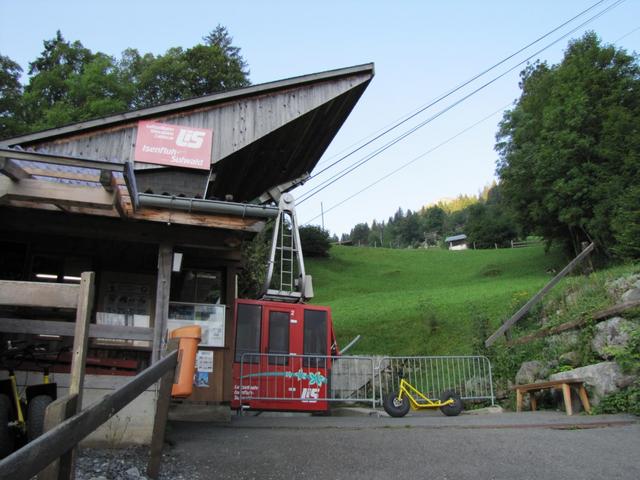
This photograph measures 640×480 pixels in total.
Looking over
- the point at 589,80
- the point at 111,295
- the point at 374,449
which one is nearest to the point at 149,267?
the point at 111,295

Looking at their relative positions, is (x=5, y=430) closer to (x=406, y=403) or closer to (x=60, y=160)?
(x=60, y=160)

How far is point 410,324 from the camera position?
71.7ft

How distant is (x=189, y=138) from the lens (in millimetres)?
12031

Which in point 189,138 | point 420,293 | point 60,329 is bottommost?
point 60,329

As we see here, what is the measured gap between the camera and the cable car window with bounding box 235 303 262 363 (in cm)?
1122

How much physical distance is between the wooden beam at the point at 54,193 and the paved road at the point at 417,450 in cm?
284

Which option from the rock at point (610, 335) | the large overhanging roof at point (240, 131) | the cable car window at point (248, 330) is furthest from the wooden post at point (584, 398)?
the large overhanging roof at point (240, 131)

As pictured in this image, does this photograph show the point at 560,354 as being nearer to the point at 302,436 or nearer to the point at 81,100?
the point at 302,436

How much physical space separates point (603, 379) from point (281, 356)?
5822 millimetres

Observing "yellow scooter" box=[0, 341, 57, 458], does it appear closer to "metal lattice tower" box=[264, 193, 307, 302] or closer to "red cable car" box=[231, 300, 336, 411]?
"red cable car" box=[231, 300, 336, 411]

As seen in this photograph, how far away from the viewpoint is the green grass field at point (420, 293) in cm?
1970

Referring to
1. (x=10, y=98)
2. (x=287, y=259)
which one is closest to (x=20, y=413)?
(x=287, y=259)

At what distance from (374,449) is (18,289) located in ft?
13.4

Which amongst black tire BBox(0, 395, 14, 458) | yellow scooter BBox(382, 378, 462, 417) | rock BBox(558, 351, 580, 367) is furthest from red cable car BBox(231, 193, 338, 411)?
black tire BBox(0, 395, 14, 458)
